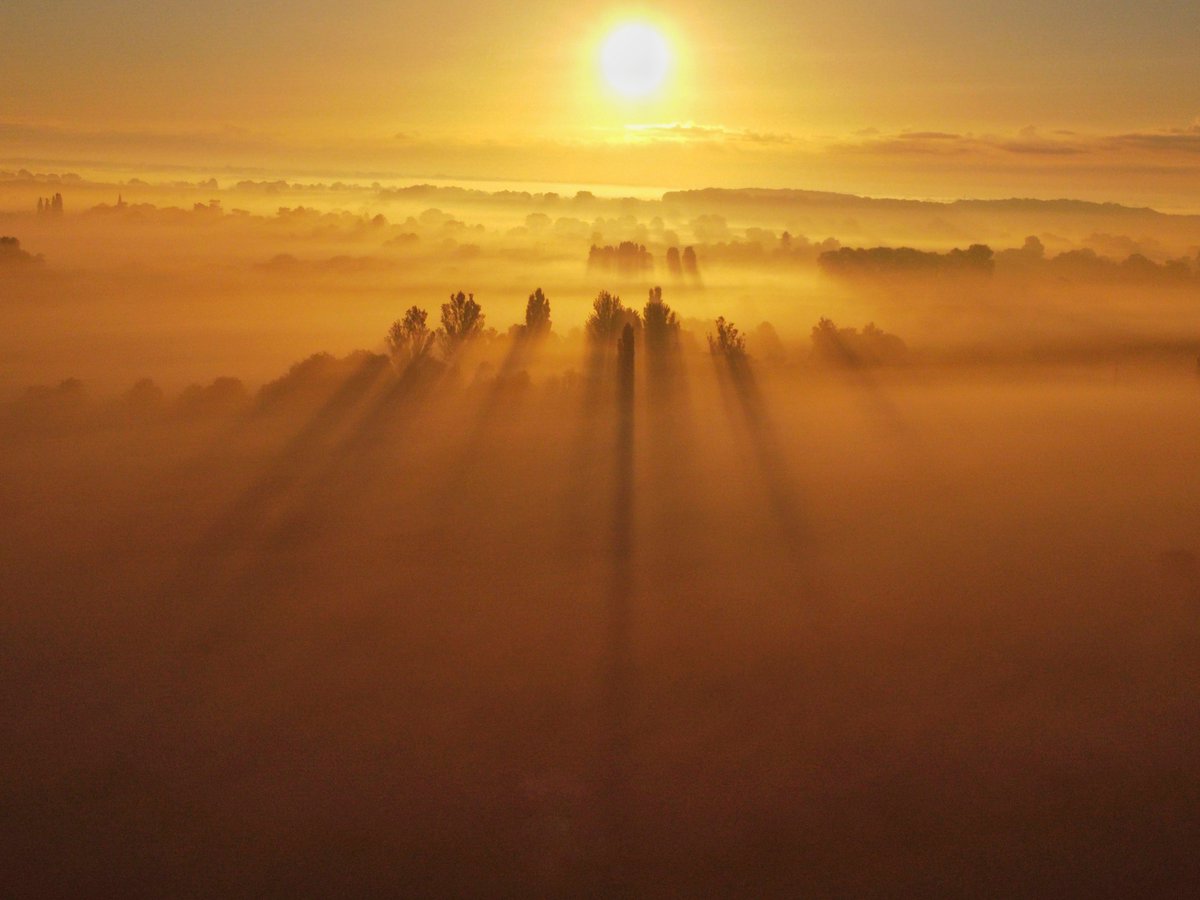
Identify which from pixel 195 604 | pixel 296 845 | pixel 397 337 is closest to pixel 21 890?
pixel 296 845

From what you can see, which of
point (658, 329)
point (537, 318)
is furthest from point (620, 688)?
point (537, 318)

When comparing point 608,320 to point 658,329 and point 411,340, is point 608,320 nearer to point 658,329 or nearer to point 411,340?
point 658,329

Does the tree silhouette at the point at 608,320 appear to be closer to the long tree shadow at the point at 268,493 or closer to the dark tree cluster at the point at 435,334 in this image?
the dark tree cluster at the point at 435,334

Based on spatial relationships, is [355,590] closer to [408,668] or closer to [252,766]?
[408,668]

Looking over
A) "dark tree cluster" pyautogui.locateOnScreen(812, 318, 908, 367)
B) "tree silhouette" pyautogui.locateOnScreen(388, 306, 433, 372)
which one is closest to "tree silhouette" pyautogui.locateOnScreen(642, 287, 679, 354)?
"dark tree cluster" pyautogui.locateOnScreen(812, 318, 908, 367)

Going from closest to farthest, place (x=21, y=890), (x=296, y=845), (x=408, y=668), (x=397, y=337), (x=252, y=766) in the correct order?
(x=21, y=890) < (x=296, y=845) < (x=252, y=766) < (x=408, y=668) < (x=397, y=337)

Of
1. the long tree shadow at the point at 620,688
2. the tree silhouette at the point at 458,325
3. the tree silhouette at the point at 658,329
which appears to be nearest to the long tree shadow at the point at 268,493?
the tree silhouette at the point at 458,325

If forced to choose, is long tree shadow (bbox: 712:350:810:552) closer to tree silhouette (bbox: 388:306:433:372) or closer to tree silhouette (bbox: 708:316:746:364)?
tree silhouette (bbox: 708:316:746:364)
